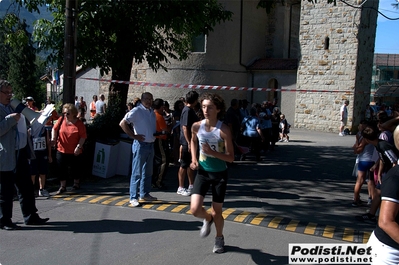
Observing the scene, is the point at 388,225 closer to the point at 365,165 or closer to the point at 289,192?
the point at 365,165

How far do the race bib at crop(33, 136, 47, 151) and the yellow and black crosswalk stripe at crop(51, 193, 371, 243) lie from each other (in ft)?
3.03

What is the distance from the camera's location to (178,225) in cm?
609

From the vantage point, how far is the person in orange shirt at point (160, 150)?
834 centimetres

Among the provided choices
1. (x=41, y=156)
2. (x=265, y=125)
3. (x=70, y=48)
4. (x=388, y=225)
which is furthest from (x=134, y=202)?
(x=265, y=125)

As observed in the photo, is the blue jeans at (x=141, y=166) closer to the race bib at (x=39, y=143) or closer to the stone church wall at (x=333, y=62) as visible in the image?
the race bib at (x=39, y=143)

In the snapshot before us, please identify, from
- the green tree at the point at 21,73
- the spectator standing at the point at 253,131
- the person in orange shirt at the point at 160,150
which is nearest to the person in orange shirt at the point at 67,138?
the person in orange shirt at the point at 160,150

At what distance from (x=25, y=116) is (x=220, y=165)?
274 centimetres

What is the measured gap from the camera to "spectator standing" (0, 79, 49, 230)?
5559 millimetres

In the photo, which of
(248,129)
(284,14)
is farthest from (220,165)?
(284,14)

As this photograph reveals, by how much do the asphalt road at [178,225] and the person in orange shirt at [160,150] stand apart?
1.12 feet

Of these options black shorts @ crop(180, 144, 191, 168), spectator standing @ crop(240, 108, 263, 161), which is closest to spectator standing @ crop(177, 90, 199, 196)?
black shorts @ crop(180, 144, 191, 168)

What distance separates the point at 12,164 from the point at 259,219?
361 centimetres

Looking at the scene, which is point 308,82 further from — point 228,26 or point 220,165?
point 220,165

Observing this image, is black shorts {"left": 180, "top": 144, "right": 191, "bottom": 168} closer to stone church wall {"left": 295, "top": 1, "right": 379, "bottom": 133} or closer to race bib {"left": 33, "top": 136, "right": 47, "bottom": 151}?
race bib {"left": 33, "top": 136, "right": 47, "bottom": 151}
